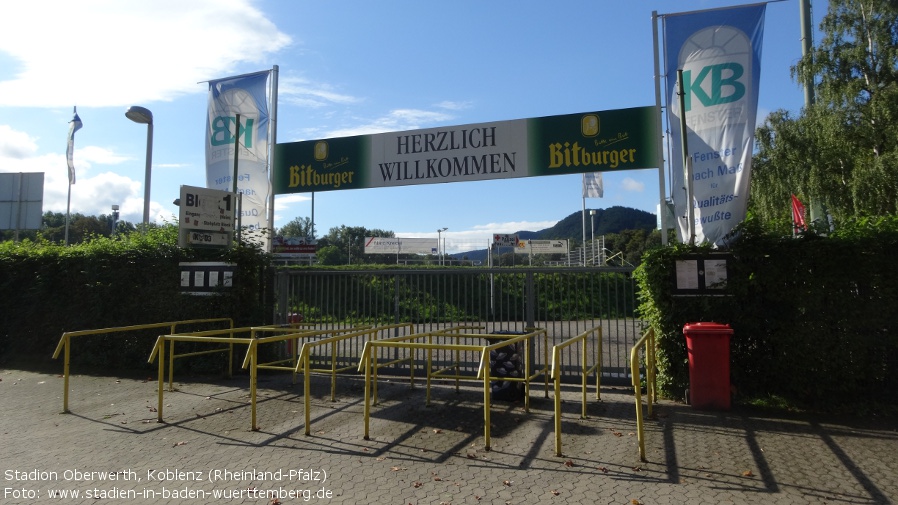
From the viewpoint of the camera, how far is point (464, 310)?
37.3ft

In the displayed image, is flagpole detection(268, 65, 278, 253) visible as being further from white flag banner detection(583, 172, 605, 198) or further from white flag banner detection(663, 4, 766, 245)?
white flag banner detection(583, 172, 605, 198)

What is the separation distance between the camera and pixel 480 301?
11.3 m

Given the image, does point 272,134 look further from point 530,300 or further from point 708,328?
point 708,328

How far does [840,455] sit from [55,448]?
8.27 metres

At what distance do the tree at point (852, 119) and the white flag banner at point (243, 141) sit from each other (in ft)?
51.6

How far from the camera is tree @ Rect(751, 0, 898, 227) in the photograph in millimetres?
18594

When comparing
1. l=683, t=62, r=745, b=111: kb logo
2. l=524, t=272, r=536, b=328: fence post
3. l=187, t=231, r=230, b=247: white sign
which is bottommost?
l=524, t=272, r=536, b=328: fence post

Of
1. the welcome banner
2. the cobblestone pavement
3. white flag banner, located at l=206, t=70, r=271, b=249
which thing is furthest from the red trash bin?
white flag banner, located at l=206, t=70, r=271, b=249

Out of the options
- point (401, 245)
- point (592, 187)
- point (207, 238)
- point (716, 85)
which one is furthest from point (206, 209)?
point (401, 245)

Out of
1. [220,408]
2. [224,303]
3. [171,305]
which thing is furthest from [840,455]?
[171,305]

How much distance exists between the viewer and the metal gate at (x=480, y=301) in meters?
10.5

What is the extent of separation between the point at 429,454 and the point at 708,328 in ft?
13.2

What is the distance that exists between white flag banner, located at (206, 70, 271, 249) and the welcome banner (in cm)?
47

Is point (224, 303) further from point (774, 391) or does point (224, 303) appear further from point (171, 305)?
point (774, 391)
